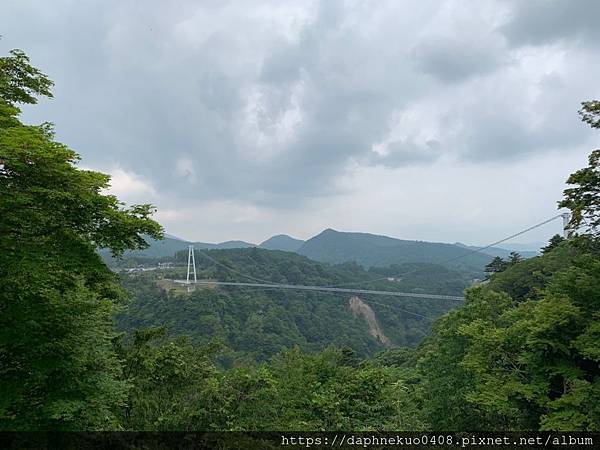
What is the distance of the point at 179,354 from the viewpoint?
1302 cm

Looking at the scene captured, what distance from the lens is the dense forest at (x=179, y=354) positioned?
17.3ft

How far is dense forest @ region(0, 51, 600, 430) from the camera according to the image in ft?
17.3

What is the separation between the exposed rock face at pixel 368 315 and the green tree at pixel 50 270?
7508 cm

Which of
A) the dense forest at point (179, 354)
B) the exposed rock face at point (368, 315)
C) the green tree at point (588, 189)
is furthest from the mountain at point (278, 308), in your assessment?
the green tree at point (588, 189)

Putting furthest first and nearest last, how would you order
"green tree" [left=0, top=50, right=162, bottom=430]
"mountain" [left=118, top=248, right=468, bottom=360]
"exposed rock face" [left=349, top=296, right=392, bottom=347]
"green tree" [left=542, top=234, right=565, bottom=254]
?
"exposed rock face" [left=349, top=296, right=392, bottom=347] < "mountain" [left=118, top=248, right=468, bottom=360] < "green tree" [left=542, top=234, right=565, bottom=254] < "green tree" [left=0, top=50, right=162, bottom=430]

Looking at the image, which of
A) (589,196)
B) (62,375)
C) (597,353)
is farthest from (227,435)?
(589,196)

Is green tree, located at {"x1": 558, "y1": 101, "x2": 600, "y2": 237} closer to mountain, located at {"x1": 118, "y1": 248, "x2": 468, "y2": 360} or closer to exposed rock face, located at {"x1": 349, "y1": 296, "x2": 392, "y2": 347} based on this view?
mountain, located at {"x1": 118, "y1": 248, "x2": 468, "y2": 360}

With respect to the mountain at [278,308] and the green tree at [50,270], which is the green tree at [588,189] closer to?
the green tree at [50,270]

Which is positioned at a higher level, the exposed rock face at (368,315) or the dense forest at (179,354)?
the dense forest at (179,354)

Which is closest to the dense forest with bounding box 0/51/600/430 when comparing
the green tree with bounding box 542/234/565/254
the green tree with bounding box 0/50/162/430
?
the green tree with bounding box 0/50/162/430

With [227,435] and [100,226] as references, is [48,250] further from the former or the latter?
[227,435]

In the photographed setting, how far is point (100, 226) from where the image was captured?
18.6 feet

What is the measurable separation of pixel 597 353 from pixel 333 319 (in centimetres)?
6995

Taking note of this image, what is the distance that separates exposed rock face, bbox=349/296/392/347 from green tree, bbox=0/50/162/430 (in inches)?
2956
